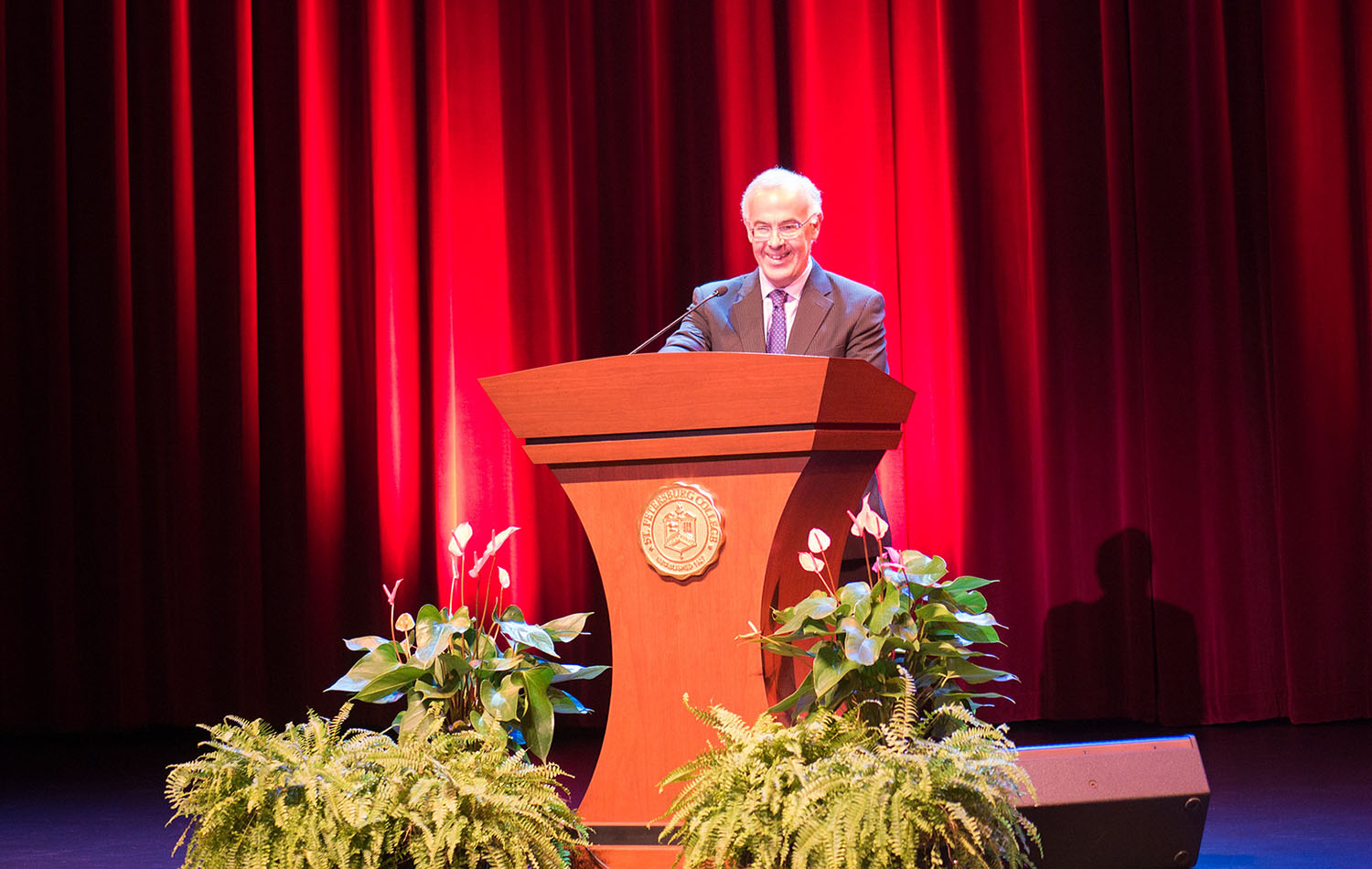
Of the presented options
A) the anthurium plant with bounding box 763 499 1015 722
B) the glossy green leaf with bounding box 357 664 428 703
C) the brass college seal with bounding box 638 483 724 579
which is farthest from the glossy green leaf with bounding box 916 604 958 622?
the glossy green leaf with bounding box 357 664 428 703

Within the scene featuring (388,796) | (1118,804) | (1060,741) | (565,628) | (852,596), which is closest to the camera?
(388,796)

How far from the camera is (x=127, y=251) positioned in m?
4.86

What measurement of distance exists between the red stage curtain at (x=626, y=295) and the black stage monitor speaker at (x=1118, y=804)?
216cm

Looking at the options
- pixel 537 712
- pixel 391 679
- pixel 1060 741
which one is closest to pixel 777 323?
pixel 537 712

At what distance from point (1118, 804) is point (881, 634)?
1.72 feet

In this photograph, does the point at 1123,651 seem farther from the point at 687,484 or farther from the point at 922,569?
the point at 687,484

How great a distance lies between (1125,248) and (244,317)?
3.20 m

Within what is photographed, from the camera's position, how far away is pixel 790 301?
286 cm

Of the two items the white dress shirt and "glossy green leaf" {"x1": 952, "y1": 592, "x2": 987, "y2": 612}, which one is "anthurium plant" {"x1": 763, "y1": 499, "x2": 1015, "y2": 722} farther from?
the white dress shirt

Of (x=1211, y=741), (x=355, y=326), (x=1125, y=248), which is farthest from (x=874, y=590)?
(x=355, y=326)

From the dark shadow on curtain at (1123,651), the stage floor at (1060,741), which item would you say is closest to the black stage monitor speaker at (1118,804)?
the stage floor at (1060,741)

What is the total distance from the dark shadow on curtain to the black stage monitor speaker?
84.4 inches

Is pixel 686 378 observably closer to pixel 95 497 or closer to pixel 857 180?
pixel 857 180

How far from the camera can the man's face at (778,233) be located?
2775mm
